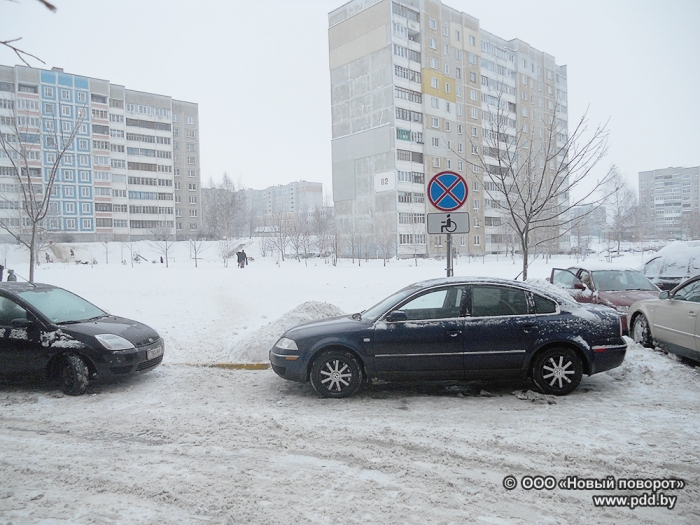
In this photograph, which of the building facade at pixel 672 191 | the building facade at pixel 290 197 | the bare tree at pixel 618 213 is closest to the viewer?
the bare tree at pixel 618 213

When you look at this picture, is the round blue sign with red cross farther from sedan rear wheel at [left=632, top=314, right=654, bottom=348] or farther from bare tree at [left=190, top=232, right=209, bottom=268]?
bare tree at [left=190, top=232, right=209, bottom=268]

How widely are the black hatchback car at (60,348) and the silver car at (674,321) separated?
799cm

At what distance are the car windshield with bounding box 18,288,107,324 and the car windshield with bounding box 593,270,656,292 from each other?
10653 millimetres

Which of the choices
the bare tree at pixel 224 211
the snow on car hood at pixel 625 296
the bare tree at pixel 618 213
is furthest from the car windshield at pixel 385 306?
the bare tree at pixel 224 211

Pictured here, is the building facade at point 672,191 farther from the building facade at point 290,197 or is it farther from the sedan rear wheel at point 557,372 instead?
the sedan rear wheel at point 557,372

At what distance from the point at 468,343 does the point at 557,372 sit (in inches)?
47.3

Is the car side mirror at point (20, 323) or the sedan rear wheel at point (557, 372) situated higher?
the car side mirror at point (20, 323)

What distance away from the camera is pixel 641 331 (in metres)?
9.02

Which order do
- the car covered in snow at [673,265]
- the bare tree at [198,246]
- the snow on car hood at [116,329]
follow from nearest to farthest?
the snow on car hood at [116,329], the car covered in snow at [673,265], the bare tree at [198,246]

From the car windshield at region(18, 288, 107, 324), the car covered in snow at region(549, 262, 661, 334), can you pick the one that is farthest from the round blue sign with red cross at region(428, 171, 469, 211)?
the car windshield at region(18, 288, 107, 324)

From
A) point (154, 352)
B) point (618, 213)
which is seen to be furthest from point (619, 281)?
point (618, 213)

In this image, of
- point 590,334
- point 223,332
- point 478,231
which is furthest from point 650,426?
point 478,231

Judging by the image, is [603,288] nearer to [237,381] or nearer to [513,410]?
[513,410]

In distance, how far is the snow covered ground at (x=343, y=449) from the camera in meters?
3.69
